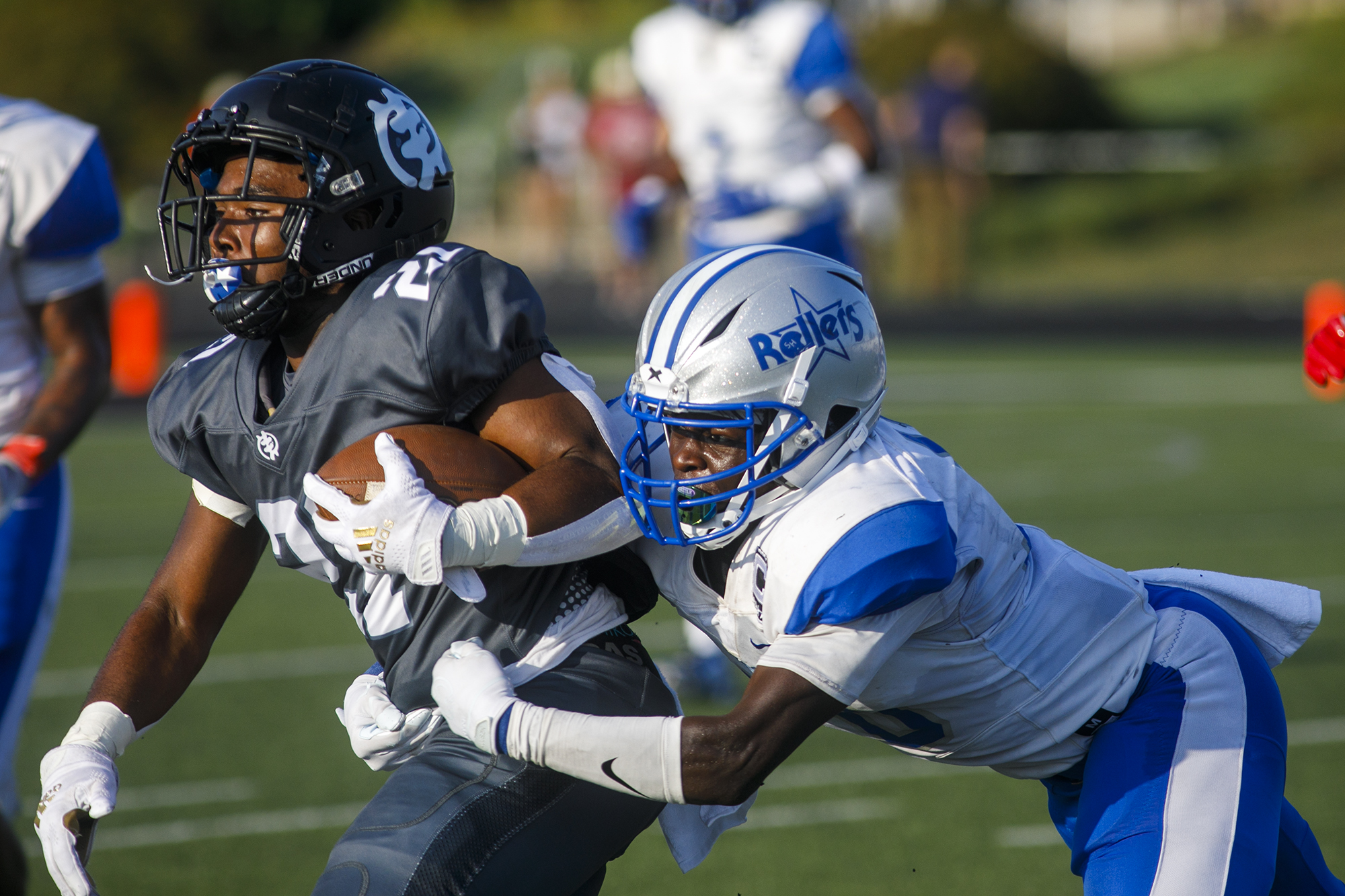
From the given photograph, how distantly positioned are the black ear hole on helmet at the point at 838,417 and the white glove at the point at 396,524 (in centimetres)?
61

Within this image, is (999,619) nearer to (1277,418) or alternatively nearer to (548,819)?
(548,819)

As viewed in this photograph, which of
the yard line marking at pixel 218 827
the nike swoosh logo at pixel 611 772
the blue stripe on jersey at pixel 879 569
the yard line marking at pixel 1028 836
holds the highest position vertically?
the blue stripe on jersey at pixel 879 569

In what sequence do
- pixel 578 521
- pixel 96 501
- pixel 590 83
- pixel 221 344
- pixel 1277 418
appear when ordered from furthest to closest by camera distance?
pixel 590 83 → pixel 1277 418 → pixel 96 501 → pixel 221 344 → pixel 578 521

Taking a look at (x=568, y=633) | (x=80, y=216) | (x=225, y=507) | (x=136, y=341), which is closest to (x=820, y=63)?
(x=80, y=216)

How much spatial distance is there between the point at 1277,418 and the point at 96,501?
25.6ft

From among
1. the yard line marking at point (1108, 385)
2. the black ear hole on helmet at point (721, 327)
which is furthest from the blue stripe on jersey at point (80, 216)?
the yard line marking at point (1108, 385)

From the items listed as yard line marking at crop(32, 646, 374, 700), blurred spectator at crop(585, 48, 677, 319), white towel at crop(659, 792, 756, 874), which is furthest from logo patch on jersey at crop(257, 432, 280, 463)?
blurred spectator at crop(585, 48, 677, 319)

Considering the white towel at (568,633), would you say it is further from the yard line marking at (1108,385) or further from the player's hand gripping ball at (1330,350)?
the yard line marking at (1108,385)

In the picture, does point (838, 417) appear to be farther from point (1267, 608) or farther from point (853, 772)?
point (853, 772)

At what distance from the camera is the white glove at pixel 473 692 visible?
6.80 ft

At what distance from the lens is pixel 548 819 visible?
7.26 feet

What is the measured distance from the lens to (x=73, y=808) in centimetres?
228

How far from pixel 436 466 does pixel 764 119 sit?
3.79m

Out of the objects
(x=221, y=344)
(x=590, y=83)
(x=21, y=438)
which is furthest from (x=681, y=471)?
(x=590, y=83)
